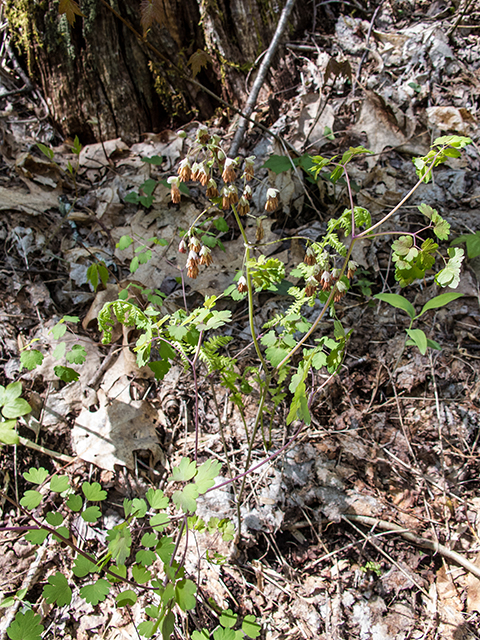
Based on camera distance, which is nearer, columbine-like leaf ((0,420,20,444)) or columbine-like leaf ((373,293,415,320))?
columbine-like leaf ((0,420,20,444))

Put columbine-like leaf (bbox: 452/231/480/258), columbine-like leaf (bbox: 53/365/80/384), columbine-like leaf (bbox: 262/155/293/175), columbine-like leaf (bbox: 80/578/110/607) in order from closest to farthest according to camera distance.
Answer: columbine-like leaf (bbox: 80/578/110/607) → columbine-like leaf (bbox: 53/365/80/384) → columbine-like leaf (bbox: 452/231/480/258) → columbine-like leaf (bbox: 262/155/293/175)

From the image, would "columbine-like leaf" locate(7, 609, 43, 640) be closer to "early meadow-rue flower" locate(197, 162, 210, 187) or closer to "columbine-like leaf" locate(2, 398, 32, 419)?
"columbine-like leaf" locate(2, 398, 32, 419)

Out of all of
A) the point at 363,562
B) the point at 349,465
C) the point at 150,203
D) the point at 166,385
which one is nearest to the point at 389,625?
the point at 363,562

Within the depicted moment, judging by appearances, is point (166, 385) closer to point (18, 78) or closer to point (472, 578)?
point (472, 578)

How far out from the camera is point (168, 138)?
11.3 feet

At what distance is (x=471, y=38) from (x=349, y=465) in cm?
413

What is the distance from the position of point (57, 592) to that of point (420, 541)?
166cm

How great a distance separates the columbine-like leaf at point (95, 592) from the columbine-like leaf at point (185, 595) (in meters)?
0.27

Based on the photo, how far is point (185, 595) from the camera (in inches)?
53.5

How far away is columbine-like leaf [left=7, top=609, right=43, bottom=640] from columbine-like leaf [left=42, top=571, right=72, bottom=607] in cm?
7

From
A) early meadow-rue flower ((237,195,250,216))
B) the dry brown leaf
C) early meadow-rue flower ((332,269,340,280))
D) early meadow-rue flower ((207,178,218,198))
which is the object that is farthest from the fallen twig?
the dry brown leaf

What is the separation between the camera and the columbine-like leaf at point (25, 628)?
4.39ft

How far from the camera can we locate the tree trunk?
121 inches

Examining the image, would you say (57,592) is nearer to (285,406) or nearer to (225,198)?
(285,406)
